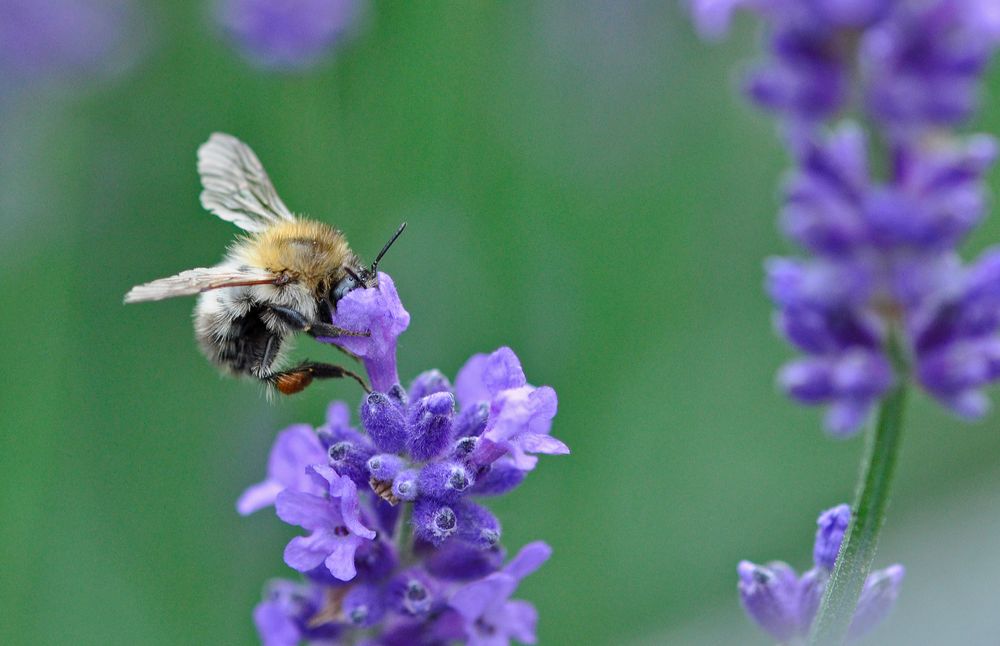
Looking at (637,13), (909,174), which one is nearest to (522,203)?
(637,13)

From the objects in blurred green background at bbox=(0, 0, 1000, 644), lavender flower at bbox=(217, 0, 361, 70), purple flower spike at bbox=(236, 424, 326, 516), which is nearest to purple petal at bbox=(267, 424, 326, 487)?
purple flower spike at bbox=(236, 424, 326, 516)

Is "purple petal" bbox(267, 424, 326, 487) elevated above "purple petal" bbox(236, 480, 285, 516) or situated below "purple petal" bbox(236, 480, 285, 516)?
above

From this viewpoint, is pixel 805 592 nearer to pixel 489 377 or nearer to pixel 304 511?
pixel 489 377

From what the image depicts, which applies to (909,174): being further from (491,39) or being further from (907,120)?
(491,39)

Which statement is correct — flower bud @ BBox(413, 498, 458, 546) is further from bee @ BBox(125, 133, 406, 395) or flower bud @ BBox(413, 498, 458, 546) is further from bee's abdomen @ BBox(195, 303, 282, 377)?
bee's abdomen @ BBox(195, 303, 282, 377)

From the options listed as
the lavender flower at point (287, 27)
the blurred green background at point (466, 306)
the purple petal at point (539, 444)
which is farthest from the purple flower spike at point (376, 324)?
the lavender flower at point (287, 27)

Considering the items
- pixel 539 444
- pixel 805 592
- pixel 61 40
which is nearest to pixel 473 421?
pixel 539 444
